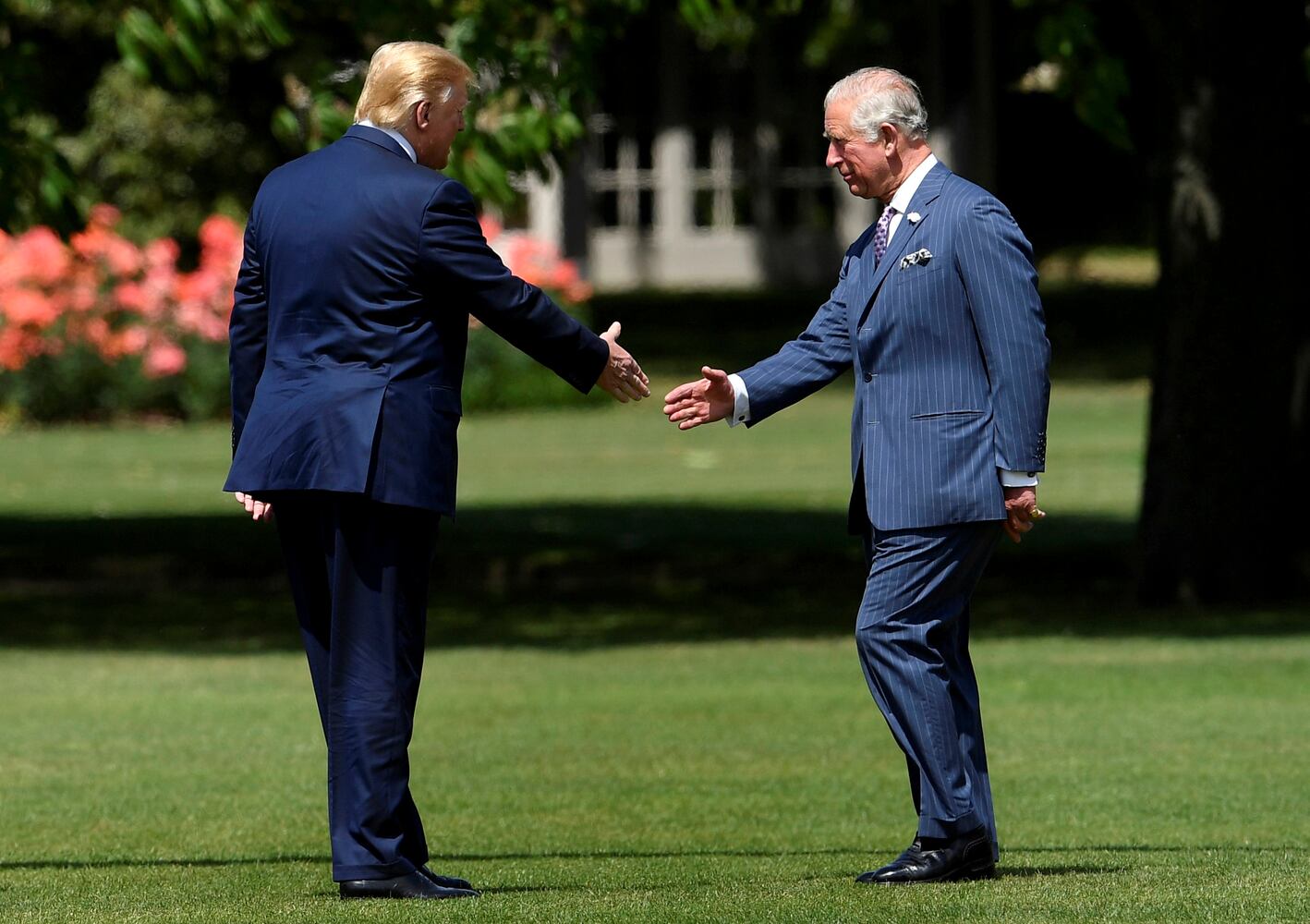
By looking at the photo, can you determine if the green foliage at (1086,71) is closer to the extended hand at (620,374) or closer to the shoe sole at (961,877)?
the extended hand at (620,374)

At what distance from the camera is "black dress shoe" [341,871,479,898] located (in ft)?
18.9

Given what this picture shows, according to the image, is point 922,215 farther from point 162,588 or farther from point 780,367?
point 162,588

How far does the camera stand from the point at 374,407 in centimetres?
566

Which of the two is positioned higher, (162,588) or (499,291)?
(499,291)

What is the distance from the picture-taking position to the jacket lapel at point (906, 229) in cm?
607

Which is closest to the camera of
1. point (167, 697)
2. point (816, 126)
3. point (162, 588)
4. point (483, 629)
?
point (167, 697)

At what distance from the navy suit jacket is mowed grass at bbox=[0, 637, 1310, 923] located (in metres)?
1.02

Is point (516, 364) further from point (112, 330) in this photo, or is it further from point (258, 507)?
point (258, 507)

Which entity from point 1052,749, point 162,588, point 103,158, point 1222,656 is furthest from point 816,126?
point 1052,749

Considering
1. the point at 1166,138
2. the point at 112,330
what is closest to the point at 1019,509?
the point at 1166,138

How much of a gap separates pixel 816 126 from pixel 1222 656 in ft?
90.7

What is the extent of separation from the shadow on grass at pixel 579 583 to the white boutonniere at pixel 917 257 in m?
6.73

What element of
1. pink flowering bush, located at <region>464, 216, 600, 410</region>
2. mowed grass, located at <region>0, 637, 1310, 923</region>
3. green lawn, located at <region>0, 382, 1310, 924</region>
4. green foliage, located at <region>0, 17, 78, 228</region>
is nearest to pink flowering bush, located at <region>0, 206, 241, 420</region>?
pink flowering bush, located at <region>464, 216, 600, 410</region>

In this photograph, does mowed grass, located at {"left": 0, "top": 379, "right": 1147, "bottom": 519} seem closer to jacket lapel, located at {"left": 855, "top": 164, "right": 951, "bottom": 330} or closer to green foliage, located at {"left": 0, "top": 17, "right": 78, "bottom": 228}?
green foliage, located at {"left": 0, "top": 17, "right": 78, "bottom": 228}
